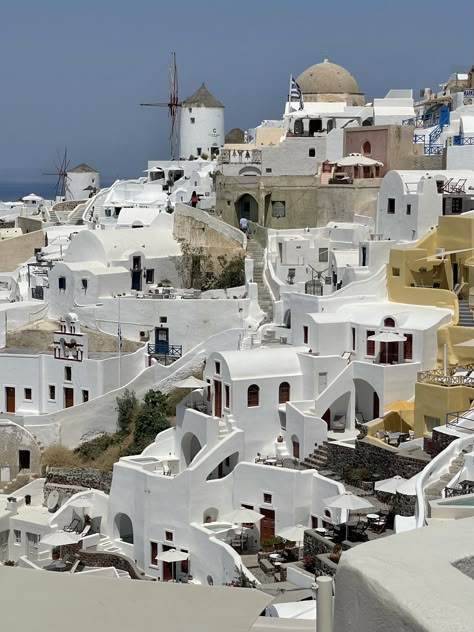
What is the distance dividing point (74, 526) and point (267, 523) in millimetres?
5718

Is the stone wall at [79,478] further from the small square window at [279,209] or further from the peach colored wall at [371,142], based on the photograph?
the peach colored wall at [371,142]

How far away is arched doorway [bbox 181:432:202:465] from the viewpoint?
105 ft

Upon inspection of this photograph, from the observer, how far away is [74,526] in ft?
103

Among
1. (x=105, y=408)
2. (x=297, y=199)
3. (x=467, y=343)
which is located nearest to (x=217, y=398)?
(x=105, y=408)

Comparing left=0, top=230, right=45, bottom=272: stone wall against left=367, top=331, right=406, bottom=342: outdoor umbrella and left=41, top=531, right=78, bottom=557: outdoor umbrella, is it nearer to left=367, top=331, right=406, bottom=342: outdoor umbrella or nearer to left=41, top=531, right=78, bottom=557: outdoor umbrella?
left=41, top=531, right=78, bottom=557: outdoor umbrella

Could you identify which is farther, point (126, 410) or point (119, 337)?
point (119, 337)

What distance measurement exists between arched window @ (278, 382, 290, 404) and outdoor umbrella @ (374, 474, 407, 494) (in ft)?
20.0

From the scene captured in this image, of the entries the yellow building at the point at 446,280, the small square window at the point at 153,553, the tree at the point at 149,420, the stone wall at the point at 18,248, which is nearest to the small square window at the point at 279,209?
the yellow building at the point at 446,280

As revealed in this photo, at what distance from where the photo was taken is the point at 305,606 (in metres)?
16.6

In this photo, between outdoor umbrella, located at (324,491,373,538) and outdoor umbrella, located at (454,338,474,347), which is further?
outdoor umbrella, located at (454,338,474,347)

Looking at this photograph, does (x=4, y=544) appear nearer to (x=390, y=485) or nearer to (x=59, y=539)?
(x=59, y=539)

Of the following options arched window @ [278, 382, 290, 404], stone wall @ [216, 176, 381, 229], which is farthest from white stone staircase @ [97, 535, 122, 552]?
stone wall @ [216, 176, 381, 229]

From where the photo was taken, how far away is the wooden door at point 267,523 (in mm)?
28766

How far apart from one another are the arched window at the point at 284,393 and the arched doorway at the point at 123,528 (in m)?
5.27
